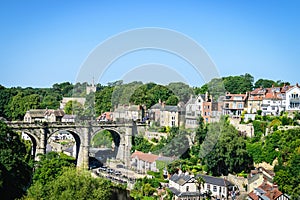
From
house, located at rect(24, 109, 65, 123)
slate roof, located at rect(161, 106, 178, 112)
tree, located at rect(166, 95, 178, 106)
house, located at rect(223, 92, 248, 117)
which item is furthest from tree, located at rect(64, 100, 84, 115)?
house, located at rect(223, 92, 248, 117)

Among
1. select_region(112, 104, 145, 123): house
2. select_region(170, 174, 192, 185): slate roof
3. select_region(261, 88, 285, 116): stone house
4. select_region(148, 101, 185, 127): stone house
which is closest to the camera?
select_region(170, 174, 192, 185): slate roof

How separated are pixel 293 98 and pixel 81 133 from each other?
749 inches

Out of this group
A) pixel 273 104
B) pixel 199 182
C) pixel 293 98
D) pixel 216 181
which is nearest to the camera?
pixel 199 182

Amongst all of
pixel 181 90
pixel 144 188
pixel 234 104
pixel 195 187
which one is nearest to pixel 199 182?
pixel 195 187

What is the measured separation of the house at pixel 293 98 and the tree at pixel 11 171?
887 inches

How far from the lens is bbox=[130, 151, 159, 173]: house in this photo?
3381 cm

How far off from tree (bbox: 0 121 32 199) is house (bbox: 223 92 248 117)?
20.5m

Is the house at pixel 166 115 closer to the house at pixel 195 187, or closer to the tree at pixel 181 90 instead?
the tree at pixel 181 90

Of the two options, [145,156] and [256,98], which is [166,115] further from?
[256,98]

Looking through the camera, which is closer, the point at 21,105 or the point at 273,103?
the point at 273,103

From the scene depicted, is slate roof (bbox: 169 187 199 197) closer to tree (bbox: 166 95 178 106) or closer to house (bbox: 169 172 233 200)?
house (bbox: 169 172 233 200)

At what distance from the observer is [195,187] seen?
27750mm

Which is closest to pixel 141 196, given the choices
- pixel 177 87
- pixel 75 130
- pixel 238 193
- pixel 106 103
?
pixel 238 193

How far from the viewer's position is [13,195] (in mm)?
21781
